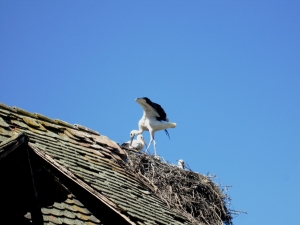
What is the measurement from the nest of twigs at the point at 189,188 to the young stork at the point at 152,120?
3.55 metres

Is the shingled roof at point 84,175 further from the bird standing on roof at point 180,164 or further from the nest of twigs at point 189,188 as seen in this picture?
Result: the bird standing on roof at point 180,164

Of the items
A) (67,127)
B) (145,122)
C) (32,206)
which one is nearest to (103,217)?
(32,206)

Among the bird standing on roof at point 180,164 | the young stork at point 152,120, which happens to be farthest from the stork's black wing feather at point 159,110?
the bird standing on roof at point 180,164

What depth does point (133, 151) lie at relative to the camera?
34.6 feet

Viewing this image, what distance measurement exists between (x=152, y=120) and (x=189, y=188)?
4.63 meters

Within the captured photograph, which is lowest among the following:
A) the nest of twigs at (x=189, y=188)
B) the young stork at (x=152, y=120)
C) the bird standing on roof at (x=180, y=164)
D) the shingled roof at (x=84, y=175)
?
the shingled roof at (x=84, y=175)

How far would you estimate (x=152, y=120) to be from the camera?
14602 mm

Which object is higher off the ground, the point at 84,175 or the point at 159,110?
the point at 159,110

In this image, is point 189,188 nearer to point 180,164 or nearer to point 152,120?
A: point 180,164

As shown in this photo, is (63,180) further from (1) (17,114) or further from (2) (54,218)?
(1) (17,114)

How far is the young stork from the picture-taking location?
14.3 meters

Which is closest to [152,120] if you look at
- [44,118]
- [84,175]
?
[44,118]

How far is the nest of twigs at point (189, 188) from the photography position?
9.30 meters

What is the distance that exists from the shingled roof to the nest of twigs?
2013mm
